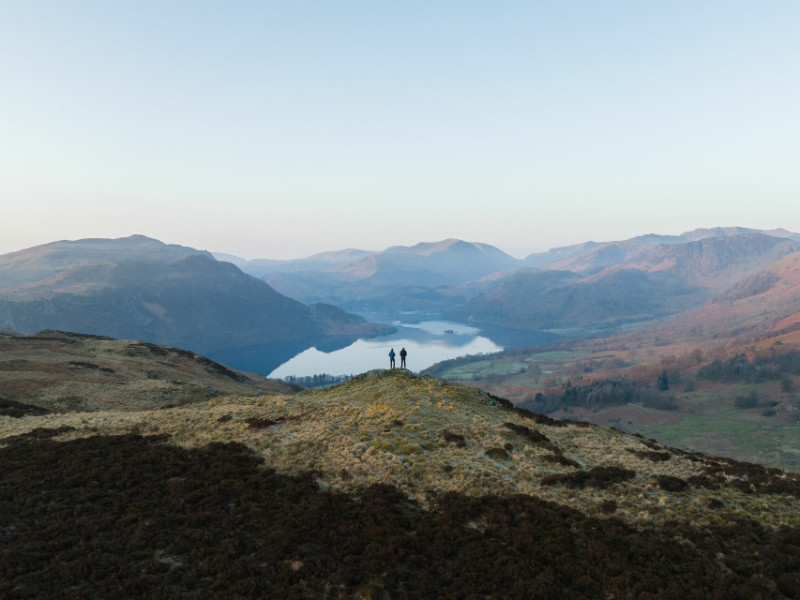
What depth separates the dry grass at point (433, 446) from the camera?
24500mm

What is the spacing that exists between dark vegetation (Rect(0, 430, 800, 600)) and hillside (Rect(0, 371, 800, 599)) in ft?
0.29

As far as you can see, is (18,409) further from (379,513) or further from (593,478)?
(593,478)

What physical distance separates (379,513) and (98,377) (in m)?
65.3

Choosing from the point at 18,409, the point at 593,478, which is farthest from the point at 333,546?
the point at 18,409

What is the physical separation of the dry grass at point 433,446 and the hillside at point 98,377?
14652 mm

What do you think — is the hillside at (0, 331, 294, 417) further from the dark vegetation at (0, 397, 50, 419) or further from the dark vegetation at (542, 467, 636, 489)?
the dark vegetation at (542, 467, 636, 489)

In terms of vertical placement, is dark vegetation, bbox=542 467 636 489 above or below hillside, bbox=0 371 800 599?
below

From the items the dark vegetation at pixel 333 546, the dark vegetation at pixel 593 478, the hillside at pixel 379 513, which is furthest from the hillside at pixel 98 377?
the dark vegetation at pixel 593 478

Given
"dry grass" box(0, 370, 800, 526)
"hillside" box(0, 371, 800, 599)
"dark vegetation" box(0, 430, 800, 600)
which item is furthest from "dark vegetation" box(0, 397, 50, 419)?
"dark vegetation" box(0, 430, 800, 600)

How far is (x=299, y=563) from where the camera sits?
1745cm

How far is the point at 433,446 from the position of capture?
3108cm

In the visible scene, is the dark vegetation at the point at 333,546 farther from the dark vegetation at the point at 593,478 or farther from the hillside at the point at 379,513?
the dark vegetation at the point at 593,478

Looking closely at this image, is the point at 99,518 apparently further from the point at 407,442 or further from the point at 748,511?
the point at 748,511

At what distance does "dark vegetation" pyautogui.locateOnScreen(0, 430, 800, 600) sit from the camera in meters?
16.2
